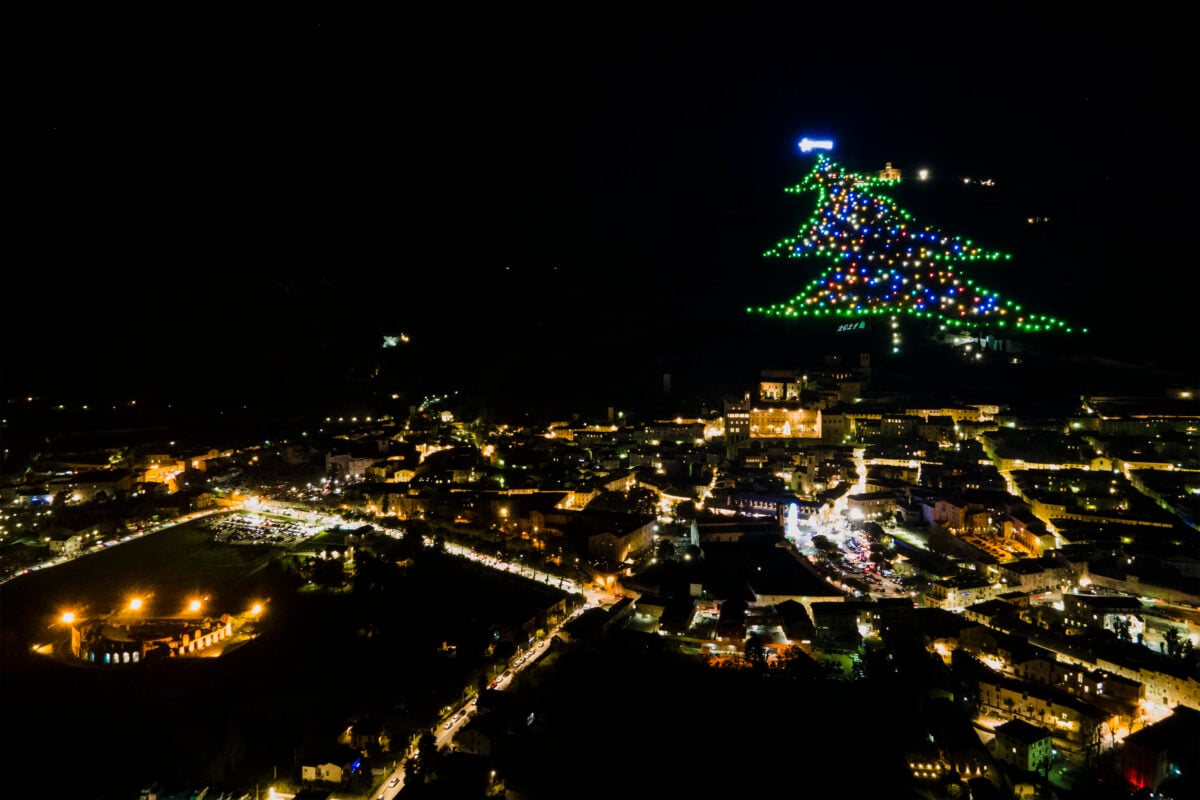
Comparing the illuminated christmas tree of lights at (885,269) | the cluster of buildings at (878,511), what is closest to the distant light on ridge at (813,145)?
the illuminated christmas tree of lights at (885,269)

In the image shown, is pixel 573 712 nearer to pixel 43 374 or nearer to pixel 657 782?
pixel 657 782

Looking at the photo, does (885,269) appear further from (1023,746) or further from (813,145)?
(1023,746)

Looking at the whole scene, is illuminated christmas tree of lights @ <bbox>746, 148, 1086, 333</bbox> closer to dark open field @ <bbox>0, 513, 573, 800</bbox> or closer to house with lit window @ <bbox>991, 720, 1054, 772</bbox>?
dark open field @ <bbox>0, 513, 573, 800</bbox>

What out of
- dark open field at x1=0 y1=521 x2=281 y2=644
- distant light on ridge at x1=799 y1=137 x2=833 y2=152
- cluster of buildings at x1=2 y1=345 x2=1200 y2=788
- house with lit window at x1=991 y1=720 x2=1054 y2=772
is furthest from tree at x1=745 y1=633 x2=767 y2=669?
distant light on ridge at x1=799 y1=137 x2=833 y2=152

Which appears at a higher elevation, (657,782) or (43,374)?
(43,374)

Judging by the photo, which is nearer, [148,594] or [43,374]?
[148,594]

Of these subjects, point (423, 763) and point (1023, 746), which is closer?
point (1023, 746)

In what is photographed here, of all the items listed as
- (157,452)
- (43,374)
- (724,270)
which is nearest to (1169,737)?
(157,452)

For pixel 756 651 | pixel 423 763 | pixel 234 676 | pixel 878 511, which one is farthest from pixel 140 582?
pixel 878 511
